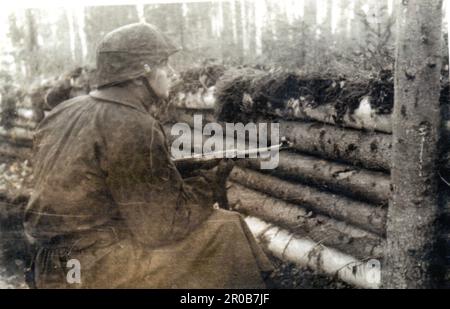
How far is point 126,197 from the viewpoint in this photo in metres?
2.72

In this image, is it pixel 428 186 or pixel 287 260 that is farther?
pixel 287 260

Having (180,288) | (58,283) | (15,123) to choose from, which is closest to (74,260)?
(58,283)

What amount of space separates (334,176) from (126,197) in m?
1.24

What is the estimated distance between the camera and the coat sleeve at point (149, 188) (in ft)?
8.74

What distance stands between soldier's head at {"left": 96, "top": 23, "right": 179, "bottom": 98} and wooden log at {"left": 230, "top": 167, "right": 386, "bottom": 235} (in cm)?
82

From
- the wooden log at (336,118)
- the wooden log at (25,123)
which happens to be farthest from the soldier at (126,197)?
the wooden log at (336,118)

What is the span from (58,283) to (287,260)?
1.39m

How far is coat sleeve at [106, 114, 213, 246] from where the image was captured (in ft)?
8.74

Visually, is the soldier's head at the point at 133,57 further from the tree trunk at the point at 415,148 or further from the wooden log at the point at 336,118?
the tree trunk at the point at 415,148

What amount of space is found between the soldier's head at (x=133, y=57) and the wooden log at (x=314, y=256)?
1093 millimetres

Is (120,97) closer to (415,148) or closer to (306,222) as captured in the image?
(306,222)

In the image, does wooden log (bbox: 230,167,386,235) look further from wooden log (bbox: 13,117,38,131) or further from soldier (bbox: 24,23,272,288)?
wooden log (bbox: 13,117,38,131)
